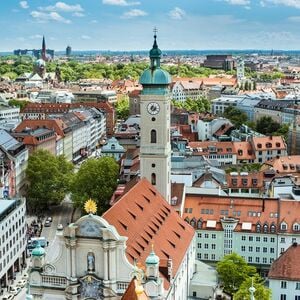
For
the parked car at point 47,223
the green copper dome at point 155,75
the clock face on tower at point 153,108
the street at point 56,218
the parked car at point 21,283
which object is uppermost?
the green copper dome at point 155,75

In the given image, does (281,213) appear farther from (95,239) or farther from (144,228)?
(95,239)

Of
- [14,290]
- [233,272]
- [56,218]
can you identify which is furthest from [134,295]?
[56,218]

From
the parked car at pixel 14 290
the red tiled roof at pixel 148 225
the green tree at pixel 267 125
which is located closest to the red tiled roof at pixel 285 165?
the red tiled roof at pixel 148 225

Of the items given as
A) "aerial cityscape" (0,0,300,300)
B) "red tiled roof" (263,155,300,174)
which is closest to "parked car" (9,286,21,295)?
"aerial cityscape" (0,0,300,300)

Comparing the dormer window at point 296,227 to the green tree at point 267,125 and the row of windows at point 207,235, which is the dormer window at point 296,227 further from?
the green tree at point 267,125

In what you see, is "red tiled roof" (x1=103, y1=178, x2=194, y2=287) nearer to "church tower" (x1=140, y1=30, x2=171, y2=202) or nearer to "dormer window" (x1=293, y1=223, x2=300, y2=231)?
"church tower" (x1=140, y1=30, x2=171, y2=202)

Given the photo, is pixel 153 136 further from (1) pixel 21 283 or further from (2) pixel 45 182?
(2) pixel 45 182
